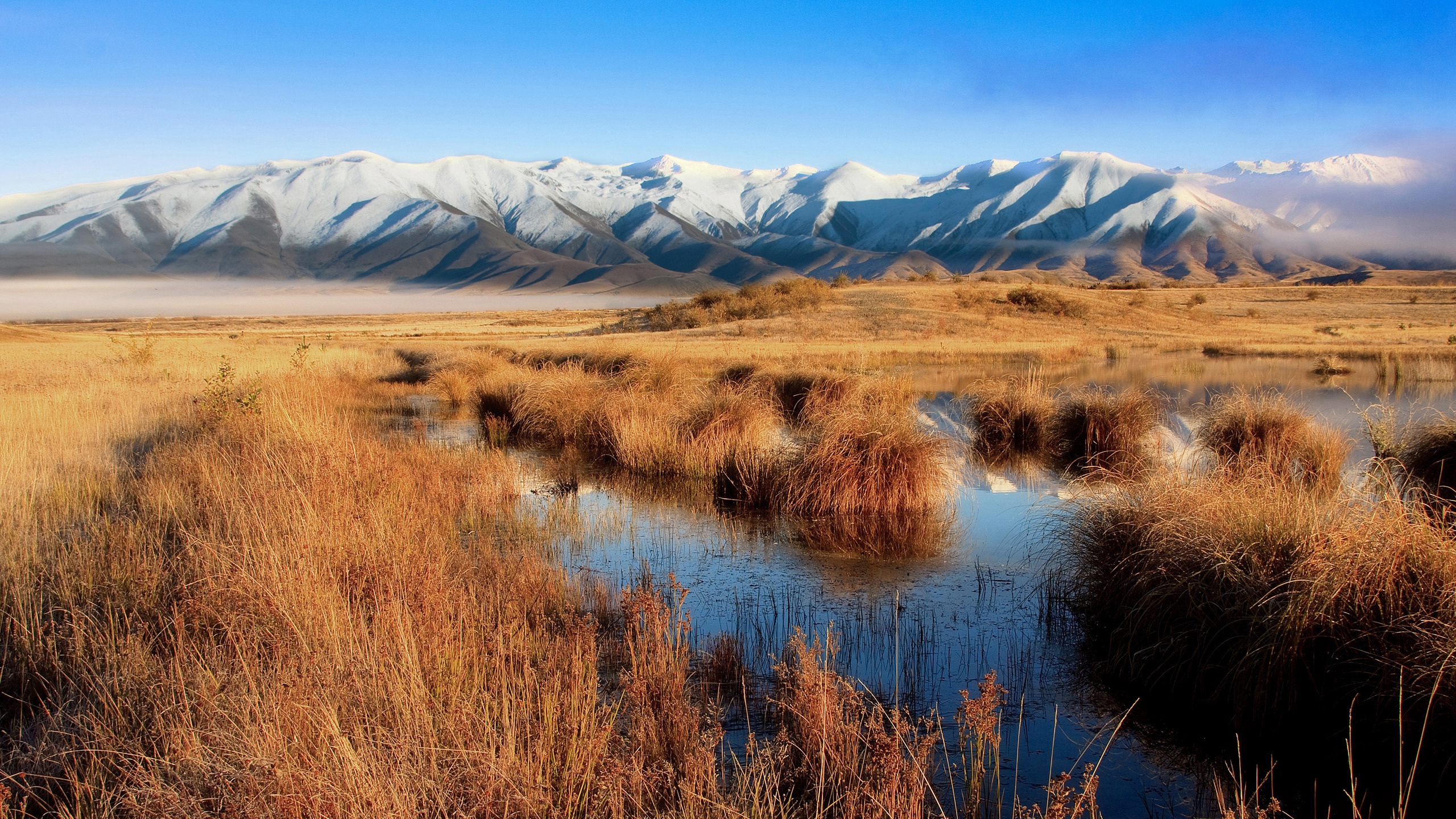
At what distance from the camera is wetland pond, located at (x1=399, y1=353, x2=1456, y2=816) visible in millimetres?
5203

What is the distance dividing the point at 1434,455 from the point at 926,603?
7.93 m

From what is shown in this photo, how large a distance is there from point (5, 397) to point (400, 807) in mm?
18110

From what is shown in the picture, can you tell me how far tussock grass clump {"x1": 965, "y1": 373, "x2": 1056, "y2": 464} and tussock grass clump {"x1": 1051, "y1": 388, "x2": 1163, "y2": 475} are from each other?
0.84ft

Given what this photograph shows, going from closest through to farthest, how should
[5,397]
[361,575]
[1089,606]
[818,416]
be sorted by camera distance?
Result: [361,575] → [1089,606] → [818,416] → [5,397]

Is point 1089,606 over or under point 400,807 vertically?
under

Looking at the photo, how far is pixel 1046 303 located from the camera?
49.3 m

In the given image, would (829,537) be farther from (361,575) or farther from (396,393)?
(396,393)

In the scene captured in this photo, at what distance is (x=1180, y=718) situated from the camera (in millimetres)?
5598

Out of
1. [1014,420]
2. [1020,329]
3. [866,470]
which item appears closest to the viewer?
[866,470]

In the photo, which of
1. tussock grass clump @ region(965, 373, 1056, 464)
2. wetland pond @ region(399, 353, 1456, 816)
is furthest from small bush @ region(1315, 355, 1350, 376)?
tussock grass clump @ region(965, 373, 1056, 464)

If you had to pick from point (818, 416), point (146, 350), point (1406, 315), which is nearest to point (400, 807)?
point (818, 416)

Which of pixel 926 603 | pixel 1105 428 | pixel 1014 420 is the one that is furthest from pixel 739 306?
pixel 926 603

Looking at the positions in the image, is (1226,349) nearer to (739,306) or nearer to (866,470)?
(739,306)

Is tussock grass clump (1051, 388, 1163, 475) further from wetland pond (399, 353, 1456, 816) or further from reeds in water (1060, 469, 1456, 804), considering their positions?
reeds in water (1060, 469, 1456, 804)
